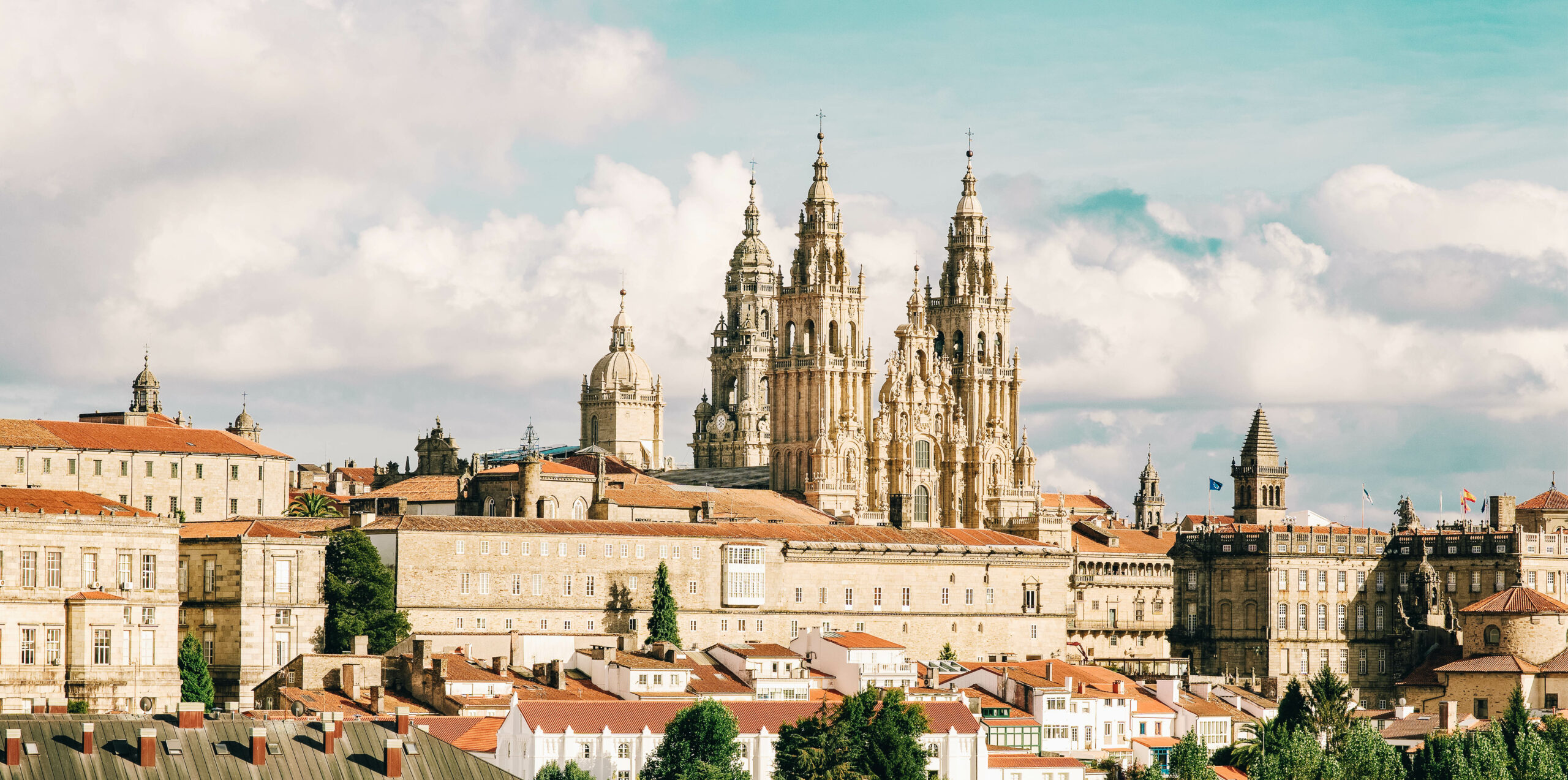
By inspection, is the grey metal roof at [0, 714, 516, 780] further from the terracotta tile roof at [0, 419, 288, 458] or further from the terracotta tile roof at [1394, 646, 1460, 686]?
the terracotta tile roof at [1394, 646, 1460, 686]

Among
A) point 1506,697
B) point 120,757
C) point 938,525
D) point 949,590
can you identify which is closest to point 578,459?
point 938,525

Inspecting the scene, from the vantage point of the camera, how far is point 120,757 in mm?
76188

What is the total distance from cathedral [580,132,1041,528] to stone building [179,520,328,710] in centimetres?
4374

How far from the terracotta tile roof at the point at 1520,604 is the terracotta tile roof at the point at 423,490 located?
2122 inches

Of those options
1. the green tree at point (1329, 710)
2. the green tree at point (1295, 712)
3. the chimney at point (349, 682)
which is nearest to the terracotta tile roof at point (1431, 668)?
the green tree at point (1329, 710)

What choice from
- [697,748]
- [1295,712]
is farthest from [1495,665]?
[697,748]

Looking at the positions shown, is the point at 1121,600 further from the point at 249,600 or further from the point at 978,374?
the point at 249,600

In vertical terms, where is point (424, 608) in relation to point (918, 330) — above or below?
below

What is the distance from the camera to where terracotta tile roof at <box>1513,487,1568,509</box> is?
176 meters

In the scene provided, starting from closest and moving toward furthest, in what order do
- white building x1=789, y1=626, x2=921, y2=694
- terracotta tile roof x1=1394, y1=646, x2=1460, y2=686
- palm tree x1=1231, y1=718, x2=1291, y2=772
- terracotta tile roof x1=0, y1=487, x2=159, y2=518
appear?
palm tree x1=1231, y1=718, x2=1291, y2=772 → terracotta tile roof x1=0, y1=487, x2=159, y2=518 → white building x1=789, y1=626, x2=921, y2=694 → terracotta tile roof x1=1394, y1=646, x2=1460, y2=686

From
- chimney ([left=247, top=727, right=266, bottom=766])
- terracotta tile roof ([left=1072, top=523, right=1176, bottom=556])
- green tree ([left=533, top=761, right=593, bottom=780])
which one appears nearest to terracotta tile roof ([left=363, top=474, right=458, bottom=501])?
terracotta tile roof ([left=1072, top=523, right=1176, bottom=556])

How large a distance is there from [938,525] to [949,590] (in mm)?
24228

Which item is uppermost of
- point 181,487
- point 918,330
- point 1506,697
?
point 918,330

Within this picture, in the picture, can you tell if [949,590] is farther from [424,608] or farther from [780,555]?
[424,608]
